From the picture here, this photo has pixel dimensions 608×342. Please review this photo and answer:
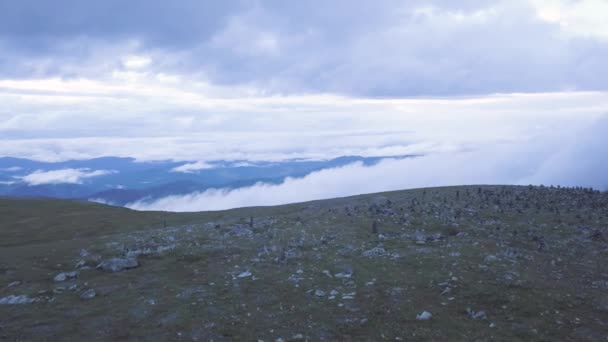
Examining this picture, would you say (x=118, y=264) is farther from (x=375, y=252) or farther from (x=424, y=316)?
(x=424, y=316)

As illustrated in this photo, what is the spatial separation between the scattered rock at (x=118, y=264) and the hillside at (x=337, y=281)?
86mm

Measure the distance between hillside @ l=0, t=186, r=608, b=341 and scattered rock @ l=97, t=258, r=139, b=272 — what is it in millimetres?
86

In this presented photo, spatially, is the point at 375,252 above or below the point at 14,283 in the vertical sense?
above

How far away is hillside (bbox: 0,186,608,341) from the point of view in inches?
640

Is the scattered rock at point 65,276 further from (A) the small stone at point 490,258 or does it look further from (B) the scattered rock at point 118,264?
(A) the small stone at point 490,258

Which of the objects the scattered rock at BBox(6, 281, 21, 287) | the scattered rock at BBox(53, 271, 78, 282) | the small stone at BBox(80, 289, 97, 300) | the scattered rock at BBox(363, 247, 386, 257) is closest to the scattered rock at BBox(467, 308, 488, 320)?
the scattered rock at BBox(363, 247, 386, 257)

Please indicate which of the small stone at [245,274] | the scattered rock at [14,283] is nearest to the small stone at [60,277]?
the scattered rock at [14,283]

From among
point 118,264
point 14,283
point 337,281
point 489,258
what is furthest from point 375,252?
point 14,283

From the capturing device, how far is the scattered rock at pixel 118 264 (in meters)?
25.4

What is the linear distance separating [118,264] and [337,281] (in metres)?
13.8

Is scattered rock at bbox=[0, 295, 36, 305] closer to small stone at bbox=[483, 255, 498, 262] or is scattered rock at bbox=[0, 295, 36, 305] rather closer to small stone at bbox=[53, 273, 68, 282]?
small stone at bbox=[53, 273, 68, 282]

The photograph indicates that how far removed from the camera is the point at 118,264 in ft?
84.6

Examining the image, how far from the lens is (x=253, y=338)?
15586 mm

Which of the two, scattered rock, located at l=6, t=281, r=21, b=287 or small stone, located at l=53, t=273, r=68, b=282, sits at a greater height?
small stone, located at l=53, t=273, r=68, b=282
